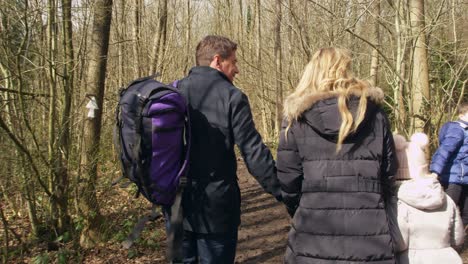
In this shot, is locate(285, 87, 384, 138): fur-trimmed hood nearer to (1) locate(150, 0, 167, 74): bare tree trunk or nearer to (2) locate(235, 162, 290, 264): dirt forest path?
(2) locate(235, 162, 290, 264): dirt forest path

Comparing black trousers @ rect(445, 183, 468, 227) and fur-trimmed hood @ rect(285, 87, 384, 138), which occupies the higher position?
fur-trimmed hood @ rect(285, 87, 384, 138)

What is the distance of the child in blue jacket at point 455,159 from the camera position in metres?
4.10

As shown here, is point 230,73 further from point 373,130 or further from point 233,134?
point 373,130

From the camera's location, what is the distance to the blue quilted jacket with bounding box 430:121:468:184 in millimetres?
4098

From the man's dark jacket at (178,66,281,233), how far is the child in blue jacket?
8.32 feet

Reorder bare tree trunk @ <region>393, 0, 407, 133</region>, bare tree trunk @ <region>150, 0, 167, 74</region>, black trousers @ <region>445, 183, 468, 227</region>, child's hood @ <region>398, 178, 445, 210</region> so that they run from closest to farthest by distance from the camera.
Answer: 1. child's hood @ <region>398, 178, 445, 210</region>
2. black trousers @ <region>445, 183, 468, 227</region>
3. bare tree trunk @ <region>393, 0, 407, 133</region>
4. bare tree trunk @ <region>150, 0, 167, 74</region>

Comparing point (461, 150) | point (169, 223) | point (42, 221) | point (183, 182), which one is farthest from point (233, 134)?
point (42, 221)

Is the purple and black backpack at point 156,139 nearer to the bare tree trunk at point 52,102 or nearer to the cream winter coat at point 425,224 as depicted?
the cream winter coat at point 425,224

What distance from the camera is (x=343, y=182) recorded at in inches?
77.3

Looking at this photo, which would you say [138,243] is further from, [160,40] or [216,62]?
[160,40]

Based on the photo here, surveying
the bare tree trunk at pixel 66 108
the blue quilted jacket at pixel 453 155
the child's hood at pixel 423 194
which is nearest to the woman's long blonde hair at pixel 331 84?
the child's hood at pixel 423 194

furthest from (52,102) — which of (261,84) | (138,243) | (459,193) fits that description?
(261,84)

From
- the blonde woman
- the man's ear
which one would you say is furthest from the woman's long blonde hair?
the man's ear

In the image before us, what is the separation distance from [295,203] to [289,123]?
422 mm
